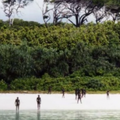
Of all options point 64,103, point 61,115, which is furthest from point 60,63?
point 61,115

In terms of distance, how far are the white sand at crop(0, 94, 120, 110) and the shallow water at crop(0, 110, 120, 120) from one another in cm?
272

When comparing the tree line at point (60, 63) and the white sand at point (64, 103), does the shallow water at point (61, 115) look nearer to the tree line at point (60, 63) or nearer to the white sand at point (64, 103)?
the white sand at point (64, 103)

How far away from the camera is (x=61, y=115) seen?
40.1 meters

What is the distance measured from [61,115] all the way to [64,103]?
8.79m

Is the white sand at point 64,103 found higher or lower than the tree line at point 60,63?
lower

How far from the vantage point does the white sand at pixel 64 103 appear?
46.8 m

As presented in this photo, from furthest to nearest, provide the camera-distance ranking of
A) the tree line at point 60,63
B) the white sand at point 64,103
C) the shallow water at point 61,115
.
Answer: the tree line at point 60,63 < the white sand at point 64,103 < the shallow water at point 61,115

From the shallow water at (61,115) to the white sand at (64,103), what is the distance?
2.72 m

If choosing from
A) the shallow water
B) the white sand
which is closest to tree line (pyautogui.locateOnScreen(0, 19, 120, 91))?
the white sand

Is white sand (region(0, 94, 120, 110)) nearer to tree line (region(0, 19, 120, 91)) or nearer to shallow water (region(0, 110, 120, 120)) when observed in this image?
shallow water (region(0, 110, 120, 120))

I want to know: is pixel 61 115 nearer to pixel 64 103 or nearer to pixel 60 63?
pixel 64 103

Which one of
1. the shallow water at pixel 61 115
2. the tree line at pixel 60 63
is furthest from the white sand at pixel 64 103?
the tree line at pixel 60 63

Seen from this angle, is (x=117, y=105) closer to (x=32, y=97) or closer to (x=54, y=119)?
(x=32, y=97)

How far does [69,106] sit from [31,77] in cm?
1733
